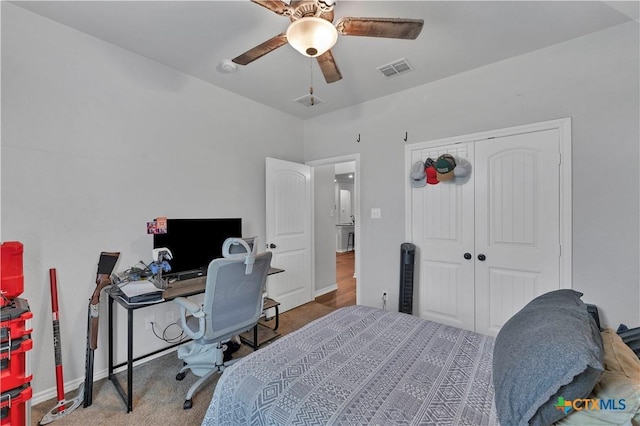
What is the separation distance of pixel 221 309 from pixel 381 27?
2.08 metres

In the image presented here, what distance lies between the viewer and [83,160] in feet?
7.14

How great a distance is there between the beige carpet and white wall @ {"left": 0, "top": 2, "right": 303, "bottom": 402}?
22 cm

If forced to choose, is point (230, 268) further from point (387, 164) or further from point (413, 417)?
point (387, 164)

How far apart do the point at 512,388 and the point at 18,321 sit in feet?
7.67

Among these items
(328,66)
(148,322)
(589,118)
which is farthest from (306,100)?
(148,322)

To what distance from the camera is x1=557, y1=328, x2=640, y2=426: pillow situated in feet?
2.54

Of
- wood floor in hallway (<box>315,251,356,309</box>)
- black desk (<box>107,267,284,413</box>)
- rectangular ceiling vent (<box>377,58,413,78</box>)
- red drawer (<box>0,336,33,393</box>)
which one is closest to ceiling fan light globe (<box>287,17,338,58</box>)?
rectangular ceiling vent (<box>377,58,413,78</box>)

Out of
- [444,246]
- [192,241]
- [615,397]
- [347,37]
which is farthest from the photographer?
[444,246]

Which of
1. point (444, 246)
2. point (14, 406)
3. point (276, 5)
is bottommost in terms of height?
point (14, 406)

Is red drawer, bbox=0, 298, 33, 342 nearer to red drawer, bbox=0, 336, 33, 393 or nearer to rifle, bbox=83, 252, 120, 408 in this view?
red drawer, bbox=0, 336, 33, 393

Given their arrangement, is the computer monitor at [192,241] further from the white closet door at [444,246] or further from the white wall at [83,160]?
the white closet door at [444,246]

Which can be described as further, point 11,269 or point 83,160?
point 83,160

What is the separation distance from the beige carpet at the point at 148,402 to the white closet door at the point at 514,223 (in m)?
2.62

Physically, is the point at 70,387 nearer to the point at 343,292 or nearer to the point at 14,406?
the point at 14,406
